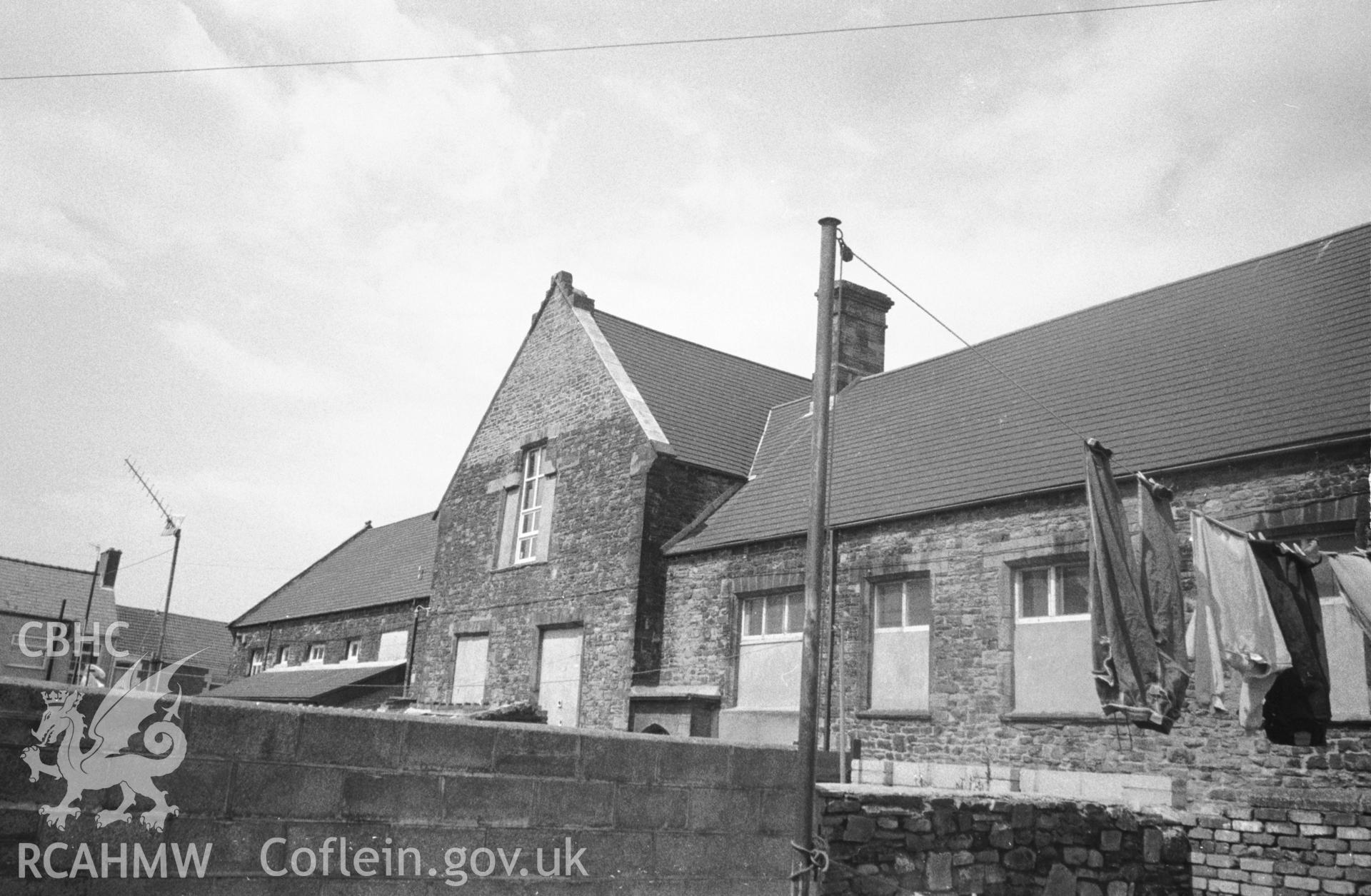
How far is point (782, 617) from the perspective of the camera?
17297mm

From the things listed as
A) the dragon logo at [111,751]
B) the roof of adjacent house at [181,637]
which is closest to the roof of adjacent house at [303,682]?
the dragon logo at [111,751]

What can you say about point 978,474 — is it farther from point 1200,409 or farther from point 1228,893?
point 1228,893

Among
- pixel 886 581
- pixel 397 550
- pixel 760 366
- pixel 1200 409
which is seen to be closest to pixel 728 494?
pixel 886 581

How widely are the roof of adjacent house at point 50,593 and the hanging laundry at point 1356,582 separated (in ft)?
160

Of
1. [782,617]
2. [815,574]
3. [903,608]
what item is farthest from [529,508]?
[815,574]

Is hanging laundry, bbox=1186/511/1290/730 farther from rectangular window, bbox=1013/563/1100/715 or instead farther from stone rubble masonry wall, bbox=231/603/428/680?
stone rubble masonry wall, bbox=231/603/428/680

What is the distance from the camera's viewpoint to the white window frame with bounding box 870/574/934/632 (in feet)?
50.3

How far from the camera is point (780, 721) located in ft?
54.0

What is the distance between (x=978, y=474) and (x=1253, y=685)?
635 centimetres

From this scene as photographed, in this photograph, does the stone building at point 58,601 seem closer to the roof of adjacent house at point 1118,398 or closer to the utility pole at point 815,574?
the roof of adjacent house at point 1118,398

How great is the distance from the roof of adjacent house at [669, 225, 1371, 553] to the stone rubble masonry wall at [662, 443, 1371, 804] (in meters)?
0.31

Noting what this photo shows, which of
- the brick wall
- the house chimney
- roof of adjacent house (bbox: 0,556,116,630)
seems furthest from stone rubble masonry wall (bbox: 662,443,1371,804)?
roof of adjacent house (bbox: 0,556,116,630)

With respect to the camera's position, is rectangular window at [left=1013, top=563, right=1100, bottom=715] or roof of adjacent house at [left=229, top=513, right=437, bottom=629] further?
roof of adjacent house at [left=229, top=513, right=437, bottom=629]

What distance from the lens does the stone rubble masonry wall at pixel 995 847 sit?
8.88 m
